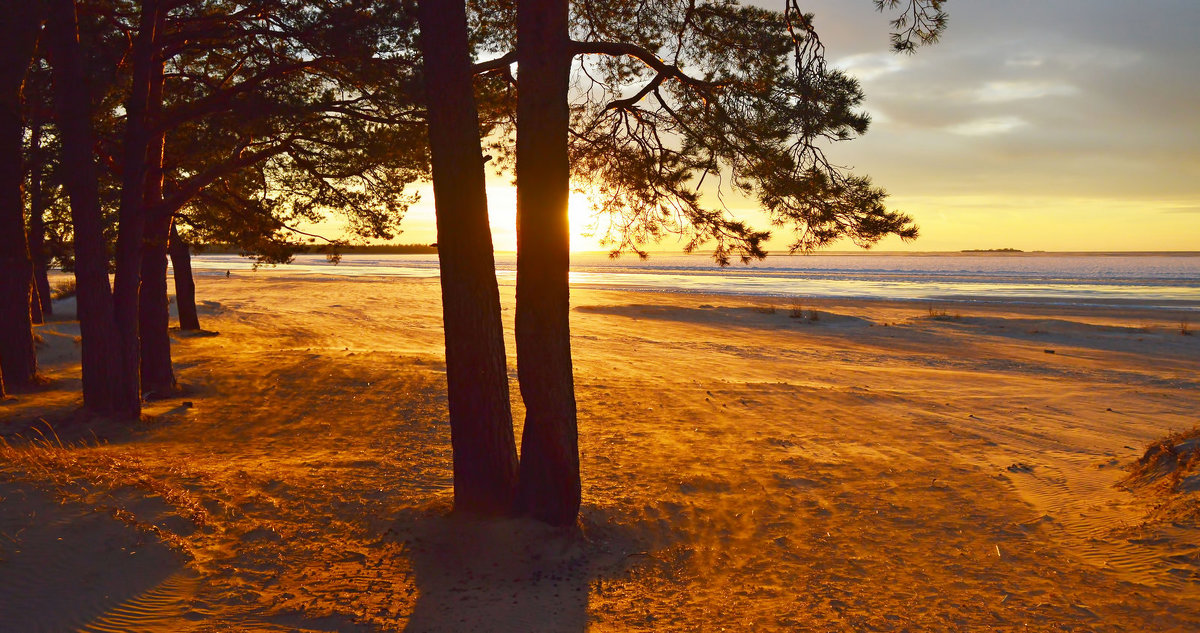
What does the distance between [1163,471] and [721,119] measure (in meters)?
5.26

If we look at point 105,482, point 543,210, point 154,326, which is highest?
point 543,210

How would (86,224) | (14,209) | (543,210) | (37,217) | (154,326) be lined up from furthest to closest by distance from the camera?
(37,217) < (154,326) < (14,209) < (86,224) < (543,210)

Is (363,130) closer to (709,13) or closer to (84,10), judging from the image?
(84,10)

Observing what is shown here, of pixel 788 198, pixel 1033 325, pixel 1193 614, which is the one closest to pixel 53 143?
pixel 788 198

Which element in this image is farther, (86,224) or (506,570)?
(86,224)

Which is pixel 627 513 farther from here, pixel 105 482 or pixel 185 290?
pixel 185 290

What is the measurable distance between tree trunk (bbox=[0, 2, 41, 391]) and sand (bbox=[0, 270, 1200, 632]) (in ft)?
2.15

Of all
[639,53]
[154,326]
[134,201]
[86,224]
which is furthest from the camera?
[154,326]

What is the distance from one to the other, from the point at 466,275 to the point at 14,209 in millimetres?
8839

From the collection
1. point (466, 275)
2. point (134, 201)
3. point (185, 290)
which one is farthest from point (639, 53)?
point (185, 290)

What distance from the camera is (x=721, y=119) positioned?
6.51 metres

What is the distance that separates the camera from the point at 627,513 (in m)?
6.21

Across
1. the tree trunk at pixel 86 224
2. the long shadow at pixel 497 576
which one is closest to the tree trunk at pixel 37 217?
the tree trunk at pixel 86 224

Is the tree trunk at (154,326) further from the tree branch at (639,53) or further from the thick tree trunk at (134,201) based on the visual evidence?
the tree branch at (639,53)
